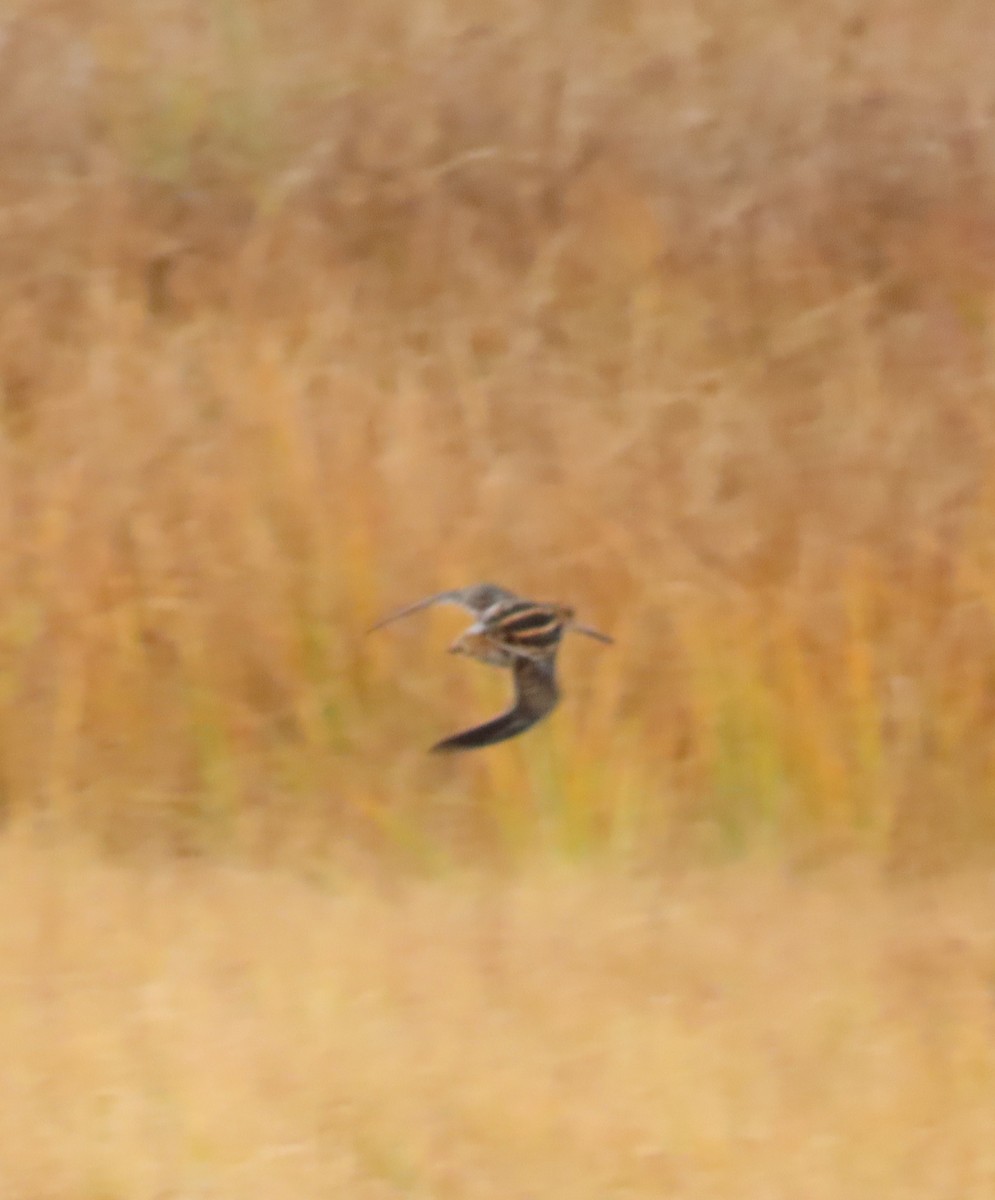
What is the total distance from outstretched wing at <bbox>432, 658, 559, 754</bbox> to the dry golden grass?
33 cm

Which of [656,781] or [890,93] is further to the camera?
[890,93]

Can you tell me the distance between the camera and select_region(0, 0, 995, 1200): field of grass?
280 cm

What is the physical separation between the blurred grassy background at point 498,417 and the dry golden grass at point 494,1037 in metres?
0.31

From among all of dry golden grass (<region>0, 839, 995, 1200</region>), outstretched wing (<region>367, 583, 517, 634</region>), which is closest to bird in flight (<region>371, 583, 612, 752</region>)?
outstretched wing (<region>367, 583, 517, 634</region>)

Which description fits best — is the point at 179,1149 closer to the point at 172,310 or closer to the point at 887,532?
the point at 887,532

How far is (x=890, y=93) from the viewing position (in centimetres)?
470

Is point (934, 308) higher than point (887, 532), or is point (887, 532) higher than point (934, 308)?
point (934, 308)

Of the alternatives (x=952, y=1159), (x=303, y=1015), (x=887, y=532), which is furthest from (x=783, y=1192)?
(x=887, y=532)

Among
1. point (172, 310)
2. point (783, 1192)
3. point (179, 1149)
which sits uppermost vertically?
point (172, 310)

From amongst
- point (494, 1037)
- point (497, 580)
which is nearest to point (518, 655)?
point (494, 1037)

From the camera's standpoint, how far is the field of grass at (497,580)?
280 centimetres

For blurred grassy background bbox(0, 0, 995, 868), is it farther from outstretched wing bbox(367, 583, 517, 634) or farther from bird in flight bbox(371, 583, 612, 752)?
bird in flight bbox(371, 583, 612, 752)

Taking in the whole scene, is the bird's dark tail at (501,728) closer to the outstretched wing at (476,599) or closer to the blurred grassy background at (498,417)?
the outstretched wing at (476,599)

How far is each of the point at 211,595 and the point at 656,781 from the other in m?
0.81
